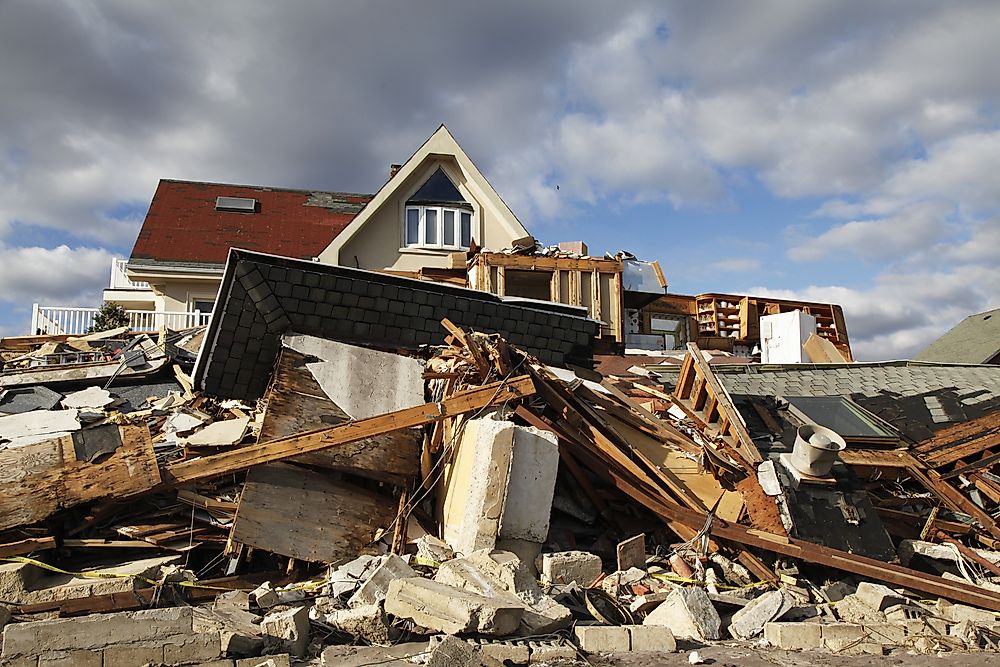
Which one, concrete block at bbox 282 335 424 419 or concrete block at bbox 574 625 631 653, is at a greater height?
Result: concrete block at bbox 282 335 424 419

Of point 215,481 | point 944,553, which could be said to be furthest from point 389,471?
point 944,553

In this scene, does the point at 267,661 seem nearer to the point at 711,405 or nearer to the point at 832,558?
the point at 832,558

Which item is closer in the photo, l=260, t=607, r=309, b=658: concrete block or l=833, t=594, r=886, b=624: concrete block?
l=260, t=607, r=309, b=658: concrete block

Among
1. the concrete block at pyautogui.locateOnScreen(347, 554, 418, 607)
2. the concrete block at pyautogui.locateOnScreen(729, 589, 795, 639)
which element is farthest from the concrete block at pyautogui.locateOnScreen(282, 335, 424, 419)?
the concrete block at pyautogui.locateOnScreen(729, 589, 795, 639)

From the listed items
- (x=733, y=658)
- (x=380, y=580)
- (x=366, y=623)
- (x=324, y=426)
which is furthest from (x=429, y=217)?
(x=733, y=658)

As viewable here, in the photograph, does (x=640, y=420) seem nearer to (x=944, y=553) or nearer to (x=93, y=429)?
(x=944, y=553)

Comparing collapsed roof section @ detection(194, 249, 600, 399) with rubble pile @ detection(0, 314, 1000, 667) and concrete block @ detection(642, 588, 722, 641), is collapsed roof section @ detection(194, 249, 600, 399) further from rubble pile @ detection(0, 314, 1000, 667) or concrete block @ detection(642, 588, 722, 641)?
concrete block @ detection(642, 588, 722, 641)

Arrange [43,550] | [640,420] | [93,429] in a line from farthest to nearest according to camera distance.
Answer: [640,420]
[93,429]
[43,550]

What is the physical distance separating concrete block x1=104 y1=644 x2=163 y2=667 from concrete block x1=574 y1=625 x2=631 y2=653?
2657mm

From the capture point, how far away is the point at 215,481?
6680 millimetres

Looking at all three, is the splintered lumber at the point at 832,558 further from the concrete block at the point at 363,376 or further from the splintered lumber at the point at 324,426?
the concrete block at the point at 363,376

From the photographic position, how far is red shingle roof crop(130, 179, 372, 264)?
18844 mm

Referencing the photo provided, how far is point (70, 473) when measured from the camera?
6125 mm

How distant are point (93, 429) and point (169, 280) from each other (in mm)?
13181
